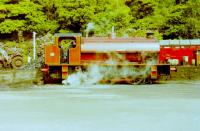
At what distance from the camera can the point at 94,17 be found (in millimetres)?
31641

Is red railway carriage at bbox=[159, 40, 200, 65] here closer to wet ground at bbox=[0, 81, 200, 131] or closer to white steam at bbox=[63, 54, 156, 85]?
white steam at bbox=[63, 54, 156, 85]

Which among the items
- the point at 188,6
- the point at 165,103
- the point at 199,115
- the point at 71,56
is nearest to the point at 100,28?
the point at 188,6

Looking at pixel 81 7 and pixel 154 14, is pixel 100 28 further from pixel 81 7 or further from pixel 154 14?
pixel 154 14

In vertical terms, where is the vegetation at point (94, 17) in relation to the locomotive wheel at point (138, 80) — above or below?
above

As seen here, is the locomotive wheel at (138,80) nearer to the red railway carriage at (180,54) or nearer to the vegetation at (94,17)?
the red railway carriage at (180,54)

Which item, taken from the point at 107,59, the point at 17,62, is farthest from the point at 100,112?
the point at 17,62

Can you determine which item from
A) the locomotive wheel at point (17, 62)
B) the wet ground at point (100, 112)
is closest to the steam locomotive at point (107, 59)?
the locomotive wheel at point (17, 62)

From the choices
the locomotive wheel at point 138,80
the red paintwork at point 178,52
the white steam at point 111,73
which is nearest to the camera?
the locomotive wheel at point 138,80

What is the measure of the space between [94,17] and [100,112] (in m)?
20.0

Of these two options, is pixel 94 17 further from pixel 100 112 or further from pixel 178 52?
pixel 100 112

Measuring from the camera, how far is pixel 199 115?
37.6 ft

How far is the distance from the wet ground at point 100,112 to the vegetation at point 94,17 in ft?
51.4

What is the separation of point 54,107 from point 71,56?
10.3 metres

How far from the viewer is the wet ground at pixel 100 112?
997 centimetres
